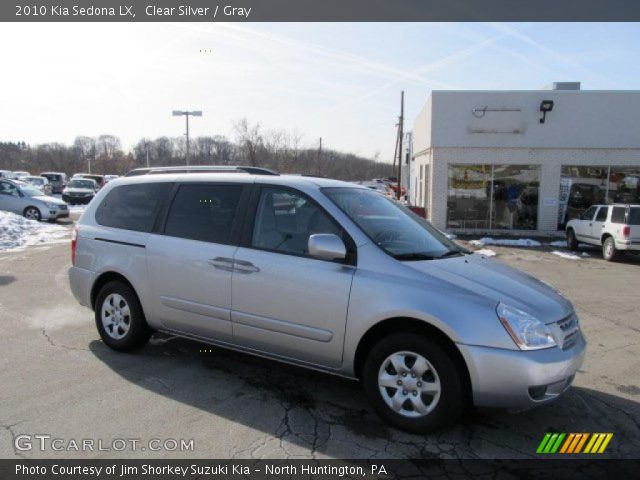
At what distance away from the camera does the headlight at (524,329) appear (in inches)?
133

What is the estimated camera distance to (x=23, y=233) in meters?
16.1

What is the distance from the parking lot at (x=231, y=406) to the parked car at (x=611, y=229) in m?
8.00

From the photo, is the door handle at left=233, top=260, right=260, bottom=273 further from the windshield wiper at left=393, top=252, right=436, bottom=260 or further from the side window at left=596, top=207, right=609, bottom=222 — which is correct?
the side window at left=596, top=207, right=609, bottom=222

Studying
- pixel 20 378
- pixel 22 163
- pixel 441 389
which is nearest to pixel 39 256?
pixel 20 378

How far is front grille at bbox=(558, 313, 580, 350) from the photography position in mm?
3617

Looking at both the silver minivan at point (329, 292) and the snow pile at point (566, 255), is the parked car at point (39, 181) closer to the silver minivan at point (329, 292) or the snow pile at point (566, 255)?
the snow pile at point (566, 255)

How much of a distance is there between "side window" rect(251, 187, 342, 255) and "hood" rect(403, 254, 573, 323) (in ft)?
2.73

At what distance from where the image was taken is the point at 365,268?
150 inches

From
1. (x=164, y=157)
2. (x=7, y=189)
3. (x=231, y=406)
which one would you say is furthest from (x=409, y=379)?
(x=164, y=157)

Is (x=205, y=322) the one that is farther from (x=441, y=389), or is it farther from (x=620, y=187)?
(x=620, y=187)

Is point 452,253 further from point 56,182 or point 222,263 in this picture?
point 56,182

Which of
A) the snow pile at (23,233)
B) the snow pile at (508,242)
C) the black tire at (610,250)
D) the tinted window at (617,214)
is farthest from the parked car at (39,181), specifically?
the tinted window at (617,214)

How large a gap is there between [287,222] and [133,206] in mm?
2000

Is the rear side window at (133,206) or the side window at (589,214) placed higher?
the rear side window at (133,206)
